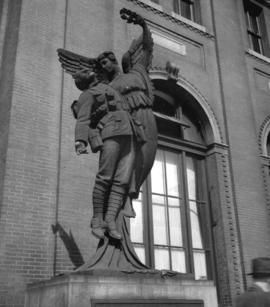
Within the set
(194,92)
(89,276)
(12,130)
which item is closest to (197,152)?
(194,92)

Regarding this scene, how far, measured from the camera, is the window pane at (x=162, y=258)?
929 cm

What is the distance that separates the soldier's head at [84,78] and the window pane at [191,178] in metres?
6.00

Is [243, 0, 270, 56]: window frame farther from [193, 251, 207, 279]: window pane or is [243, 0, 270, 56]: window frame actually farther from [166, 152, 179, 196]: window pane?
[193, 251, 207, 279]: window pane

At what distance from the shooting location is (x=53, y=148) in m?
7.91

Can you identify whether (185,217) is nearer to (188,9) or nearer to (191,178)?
(191,178)

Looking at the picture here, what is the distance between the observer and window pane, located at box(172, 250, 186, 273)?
954 cm

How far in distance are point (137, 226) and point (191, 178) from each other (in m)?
2.37

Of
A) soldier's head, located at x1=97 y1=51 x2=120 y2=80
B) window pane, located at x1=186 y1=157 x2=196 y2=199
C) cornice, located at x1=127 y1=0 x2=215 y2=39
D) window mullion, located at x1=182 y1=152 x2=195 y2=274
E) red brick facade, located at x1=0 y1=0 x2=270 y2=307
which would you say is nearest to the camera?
soldier's head, located at x1=97 y1=51 x2=120 y2=80

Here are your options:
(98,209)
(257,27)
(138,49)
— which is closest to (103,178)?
(98,209)

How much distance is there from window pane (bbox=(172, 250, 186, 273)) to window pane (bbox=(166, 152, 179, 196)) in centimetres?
147

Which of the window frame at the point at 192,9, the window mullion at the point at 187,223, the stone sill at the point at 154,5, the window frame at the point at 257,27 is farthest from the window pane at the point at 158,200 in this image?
the window frame at the point at 257,27

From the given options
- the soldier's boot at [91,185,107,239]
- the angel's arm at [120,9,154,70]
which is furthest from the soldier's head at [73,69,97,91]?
the soldier's boot at [91,185,107,239]

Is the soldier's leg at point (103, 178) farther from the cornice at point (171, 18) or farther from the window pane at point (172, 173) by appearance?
the cornice at point (171, 18)

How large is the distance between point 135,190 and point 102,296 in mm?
1473
